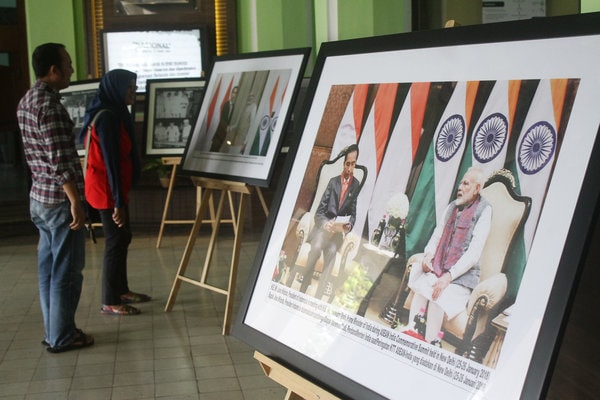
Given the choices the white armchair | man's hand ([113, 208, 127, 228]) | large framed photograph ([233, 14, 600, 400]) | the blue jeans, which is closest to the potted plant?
man's hand ([113, 208, 127, 228])

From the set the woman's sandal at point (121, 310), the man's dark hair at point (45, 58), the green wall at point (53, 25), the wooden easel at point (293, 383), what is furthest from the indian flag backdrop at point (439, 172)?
the green wall at point (53, 25)

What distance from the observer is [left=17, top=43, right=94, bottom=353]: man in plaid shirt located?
4.02 meters

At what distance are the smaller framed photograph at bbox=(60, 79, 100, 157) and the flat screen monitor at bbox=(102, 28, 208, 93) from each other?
2.02 metres

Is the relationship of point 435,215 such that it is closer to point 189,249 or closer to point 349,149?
point 349,149

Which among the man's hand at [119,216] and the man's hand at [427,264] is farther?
the man's hand at [119,216]

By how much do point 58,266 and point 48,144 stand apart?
0.67m

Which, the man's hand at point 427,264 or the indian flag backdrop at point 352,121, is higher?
the indian flag backdrop at point 352,121

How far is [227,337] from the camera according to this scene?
15.2 feet

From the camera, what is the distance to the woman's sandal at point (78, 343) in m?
4.43

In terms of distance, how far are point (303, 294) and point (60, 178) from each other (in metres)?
2.14

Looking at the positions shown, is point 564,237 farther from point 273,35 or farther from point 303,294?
point 273,35

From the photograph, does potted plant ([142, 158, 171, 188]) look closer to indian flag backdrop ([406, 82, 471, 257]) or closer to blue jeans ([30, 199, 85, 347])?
blue jeans ([30, 199, 85, 347])

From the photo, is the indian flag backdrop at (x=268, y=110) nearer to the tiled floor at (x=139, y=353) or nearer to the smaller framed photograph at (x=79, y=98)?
the tiled floor at (x=139, y=353)

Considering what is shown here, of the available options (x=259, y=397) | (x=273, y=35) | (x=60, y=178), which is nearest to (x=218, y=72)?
(x=60, y=178)
